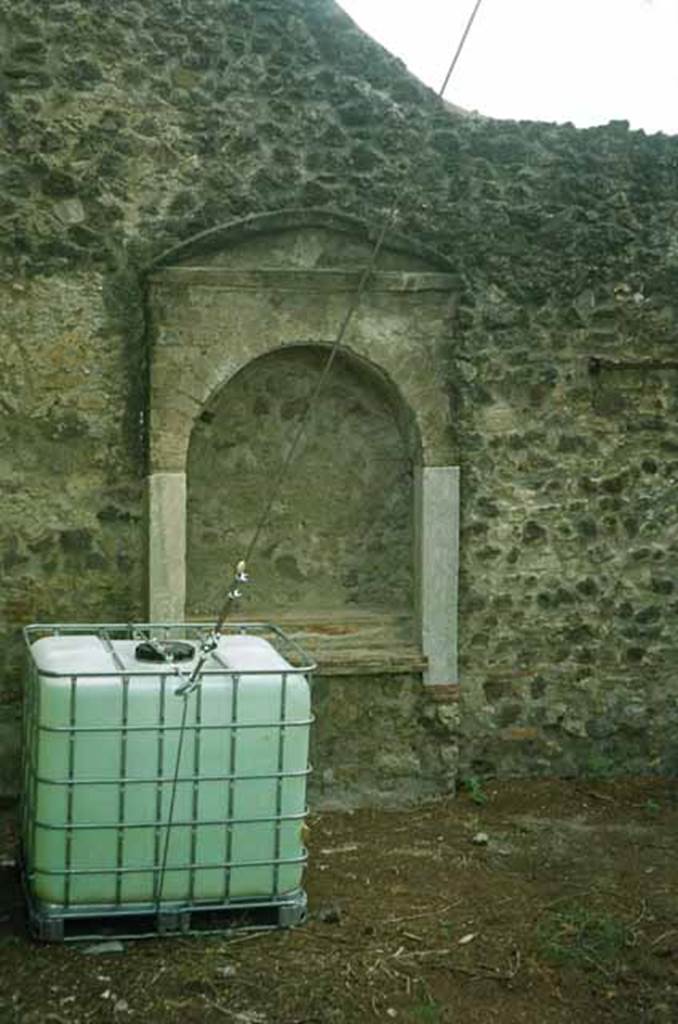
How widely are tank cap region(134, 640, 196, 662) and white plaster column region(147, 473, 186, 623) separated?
1.20m

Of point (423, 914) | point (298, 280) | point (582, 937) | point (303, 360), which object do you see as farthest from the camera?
point (303, 360)

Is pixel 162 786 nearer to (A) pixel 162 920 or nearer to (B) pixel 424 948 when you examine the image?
(A) pixel 162 920

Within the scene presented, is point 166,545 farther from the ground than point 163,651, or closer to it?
farther from the ground

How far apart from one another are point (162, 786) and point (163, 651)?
1.68 feet

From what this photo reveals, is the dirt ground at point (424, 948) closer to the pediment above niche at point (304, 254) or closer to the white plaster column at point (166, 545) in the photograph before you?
the white plaster column at point (166, 545)

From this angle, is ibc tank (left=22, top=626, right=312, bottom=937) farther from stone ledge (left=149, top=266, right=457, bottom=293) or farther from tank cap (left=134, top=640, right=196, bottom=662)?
stone ledge (left=149, top=266, right=457, bottom=293)

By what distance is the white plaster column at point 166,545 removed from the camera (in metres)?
6.32

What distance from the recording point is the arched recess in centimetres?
635

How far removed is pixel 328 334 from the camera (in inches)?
257

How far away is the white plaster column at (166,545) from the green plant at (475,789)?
5.71 feet

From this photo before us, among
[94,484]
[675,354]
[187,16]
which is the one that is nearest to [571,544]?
[675,354]

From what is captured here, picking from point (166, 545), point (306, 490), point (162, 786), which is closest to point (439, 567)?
point (306, 490)

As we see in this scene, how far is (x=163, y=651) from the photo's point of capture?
16.5 feet

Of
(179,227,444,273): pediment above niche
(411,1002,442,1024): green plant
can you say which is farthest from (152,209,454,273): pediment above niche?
(411,1002,442,1024): green plant
